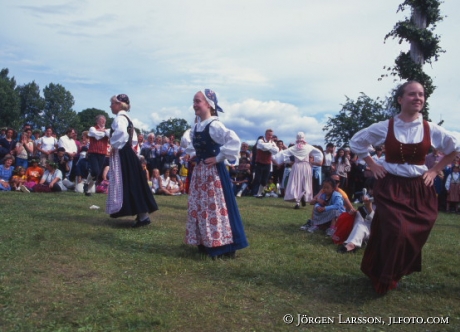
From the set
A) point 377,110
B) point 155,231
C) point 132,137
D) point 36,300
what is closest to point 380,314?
point 36,300

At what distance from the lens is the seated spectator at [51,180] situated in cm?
1230

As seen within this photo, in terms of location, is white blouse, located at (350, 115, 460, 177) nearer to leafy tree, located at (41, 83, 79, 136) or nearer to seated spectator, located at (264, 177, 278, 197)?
seated spectator, located at (264, 177, 278, 197)

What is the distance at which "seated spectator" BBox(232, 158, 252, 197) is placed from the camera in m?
15.3

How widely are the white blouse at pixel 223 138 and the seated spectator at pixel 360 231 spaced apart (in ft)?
6.19

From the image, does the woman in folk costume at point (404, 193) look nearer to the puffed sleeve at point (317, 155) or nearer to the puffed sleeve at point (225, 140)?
the puffed sleeve at point (225, 140)

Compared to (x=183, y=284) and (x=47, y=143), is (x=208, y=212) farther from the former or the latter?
(x=47, y=143)

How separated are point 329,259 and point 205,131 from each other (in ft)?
7.14

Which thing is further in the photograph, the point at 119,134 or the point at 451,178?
the point at 451,178

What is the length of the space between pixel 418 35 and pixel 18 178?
1173 centimetres

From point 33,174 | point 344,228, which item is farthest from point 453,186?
point 33,174

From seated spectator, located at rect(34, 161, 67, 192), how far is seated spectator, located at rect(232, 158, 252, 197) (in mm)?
5447

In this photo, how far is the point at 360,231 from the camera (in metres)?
6.12

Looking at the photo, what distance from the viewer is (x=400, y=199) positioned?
14.1 feet

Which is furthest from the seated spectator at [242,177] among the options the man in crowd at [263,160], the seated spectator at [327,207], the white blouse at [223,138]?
the white blouse at [223,138]
